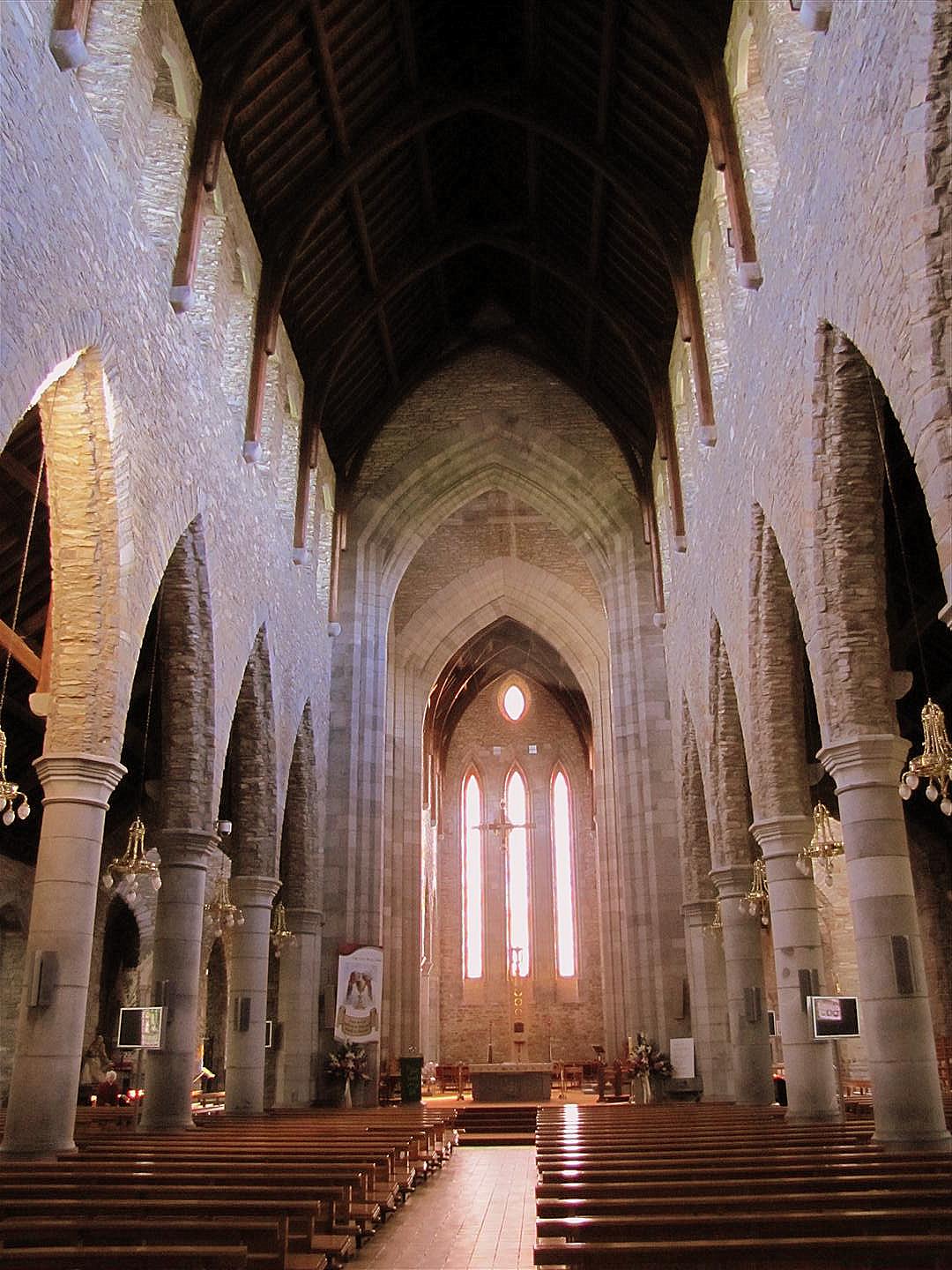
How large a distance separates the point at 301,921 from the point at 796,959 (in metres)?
9.96

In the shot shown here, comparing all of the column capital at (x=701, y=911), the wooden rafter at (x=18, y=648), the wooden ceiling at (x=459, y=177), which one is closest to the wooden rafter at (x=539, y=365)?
the wooden ceiling at (x=459, y=177)

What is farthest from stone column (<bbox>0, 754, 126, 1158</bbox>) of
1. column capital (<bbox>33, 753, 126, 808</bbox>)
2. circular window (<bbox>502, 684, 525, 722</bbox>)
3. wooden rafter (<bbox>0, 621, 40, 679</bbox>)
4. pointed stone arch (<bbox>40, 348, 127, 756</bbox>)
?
circular window (<bbox>502, 684, 525, 722</bbox>)

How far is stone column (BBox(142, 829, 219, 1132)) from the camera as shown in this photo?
1298 cm

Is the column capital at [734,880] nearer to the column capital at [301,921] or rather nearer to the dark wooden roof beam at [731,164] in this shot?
the column capital at [301,921]

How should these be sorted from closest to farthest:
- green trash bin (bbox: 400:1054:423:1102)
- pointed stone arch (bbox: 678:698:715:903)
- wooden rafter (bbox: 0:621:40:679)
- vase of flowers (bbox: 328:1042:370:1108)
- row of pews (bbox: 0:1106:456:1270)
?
row of pews (bbox: 0:1106:456:1270), wooden rafter (bbox: 0:621:40:679), vase of flowers (bbox: 328:1042:370:1108), pointed stone arch (bbox: 678:698:715:903), green trash bin (bbox: 400:1054:423:1102)

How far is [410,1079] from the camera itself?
21406 millimetres

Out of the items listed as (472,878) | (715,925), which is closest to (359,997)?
(715,925)

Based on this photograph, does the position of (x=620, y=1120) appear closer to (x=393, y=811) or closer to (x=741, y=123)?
(x=741, y=123)

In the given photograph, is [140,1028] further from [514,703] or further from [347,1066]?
[514,703]

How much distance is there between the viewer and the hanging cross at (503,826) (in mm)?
36781

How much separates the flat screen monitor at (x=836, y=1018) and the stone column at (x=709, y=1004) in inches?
292

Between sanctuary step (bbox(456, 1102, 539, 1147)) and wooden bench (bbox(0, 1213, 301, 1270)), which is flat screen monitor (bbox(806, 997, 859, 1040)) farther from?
sanctuary step (bbox(456, 1102, 539, 1147))

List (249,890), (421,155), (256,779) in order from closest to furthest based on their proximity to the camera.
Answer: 1. (249,890)
2. (256,779)
3. (421,155)

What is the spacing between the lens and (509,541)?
28.8 m
